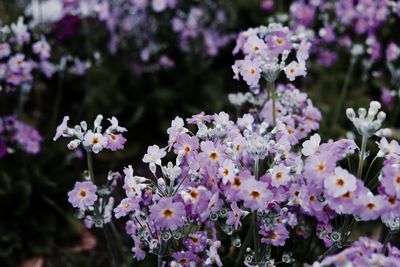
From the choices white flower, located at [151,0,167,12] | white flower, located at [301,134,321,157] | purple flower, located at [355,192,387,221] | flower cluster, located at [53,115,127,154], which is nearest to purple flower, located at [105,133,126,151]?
flower cluster, located at [53,115,127,154]

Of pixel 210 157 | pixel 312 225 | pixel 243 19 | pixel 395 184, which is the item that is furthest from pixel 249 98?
pixel 243 19

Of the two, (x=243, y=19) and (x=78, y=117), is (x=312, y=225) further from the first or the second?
(x=243, y=19)

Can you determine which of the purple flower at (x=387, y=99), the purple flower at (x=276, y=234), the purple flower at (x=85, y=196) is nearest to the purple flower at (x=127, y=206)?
the purple flower at (x=85, y=196)

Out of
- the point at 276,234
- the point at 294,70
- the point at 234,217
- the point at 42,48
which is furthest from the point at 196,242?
the point at 42,48

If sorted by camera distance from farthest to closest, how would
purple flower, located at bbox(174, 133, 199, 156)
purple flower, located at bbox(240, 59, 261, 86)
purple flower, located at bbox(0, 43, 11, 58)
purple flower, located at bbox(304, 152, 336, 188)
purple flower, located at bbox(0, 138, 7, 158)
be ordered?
purple flower, located at bbox(0, 138, 7, 158) → purple flower, located at bbox(0, 43, 11, 58) → purple flower, located at bbox(240, 59, 261, 86) → purple flower, located at bbox(174, 133, 199, 156) → purple flower, located at bbox(304, 152, 336, 188)

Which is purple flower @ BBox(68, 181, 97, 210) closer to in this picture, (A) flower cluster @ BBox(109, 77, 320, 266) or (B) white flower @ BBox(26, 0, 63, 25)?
(A) flower cluster @ BBox(109, 77, 320, 266)

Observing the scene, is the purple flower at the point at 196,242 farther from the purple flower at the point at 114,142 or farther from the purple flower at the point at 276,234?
the purple flower at the point at 114,142
